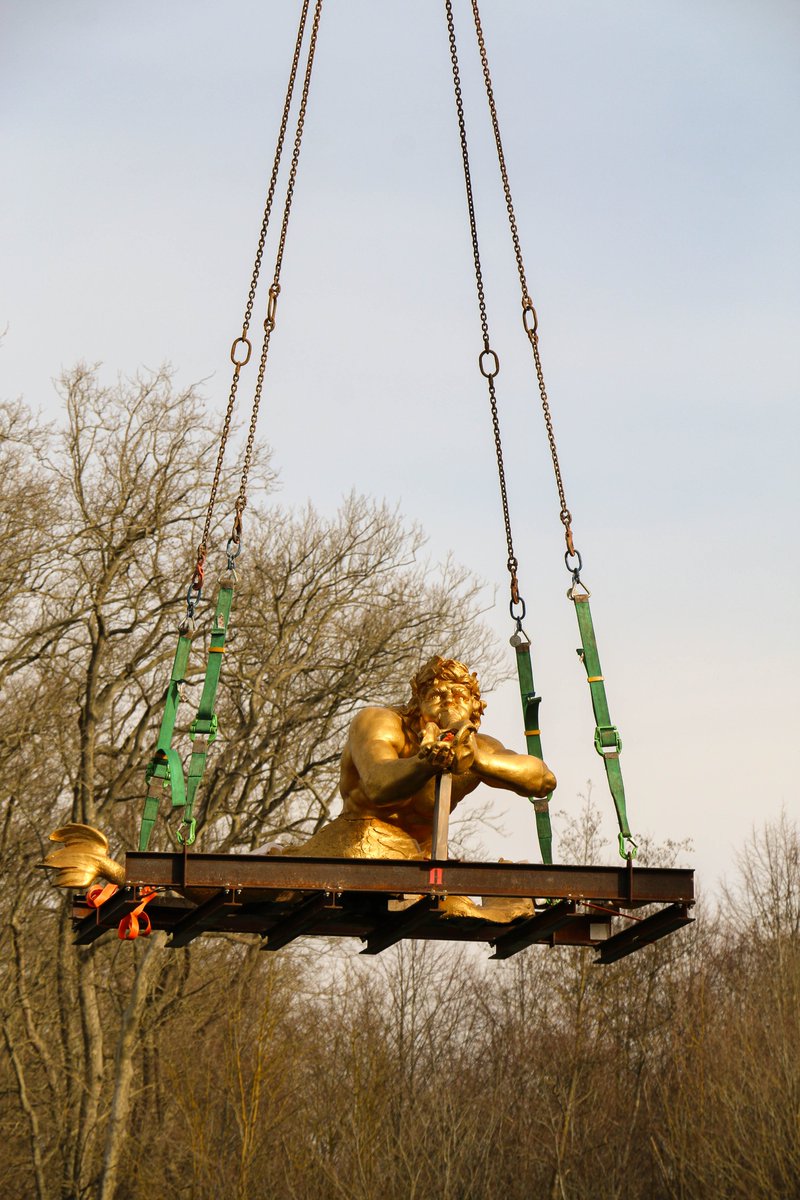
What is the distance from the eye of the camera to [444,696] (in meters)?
7.61

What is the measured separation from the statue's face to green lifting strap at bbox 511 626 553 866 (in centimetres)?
65

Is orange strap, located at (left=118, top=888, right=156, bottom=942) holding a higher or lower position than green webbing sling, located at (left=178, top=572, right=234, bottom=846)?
lower

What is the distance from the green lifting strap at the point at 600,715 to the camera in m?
7.75

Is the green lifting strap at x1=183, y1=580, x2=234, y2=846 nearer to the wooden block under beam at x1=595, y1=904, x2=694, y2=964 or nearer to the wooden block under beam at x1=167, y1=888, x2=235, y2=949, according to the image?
the wooden block under beam at x1=167, y1=888, x2=235, y2=949

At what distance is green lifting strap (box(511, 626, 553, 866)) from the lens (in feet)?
27.0

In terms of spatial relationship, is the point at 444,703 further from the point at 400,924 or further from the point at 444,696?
the point at 400,924

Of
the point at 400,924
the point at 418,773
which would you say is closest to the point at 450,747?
the point at 418,773

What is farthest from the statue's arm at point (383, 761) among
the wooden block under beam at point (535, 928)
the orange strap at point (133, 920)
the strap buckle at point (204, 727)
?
the orange strap at point (133, 920)

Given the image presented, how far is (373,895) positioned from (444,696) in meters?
0.95

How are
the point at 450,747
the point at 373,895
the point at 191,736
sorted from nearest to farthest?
the point at 373,895, the point at 450,747, the point at 191,736

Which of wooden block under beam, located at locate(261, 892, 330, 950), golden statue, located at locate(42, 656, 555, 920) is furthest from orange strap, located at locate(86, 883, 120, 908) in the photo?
wooden block under beam, located at locate(261, 892, 330, 950)

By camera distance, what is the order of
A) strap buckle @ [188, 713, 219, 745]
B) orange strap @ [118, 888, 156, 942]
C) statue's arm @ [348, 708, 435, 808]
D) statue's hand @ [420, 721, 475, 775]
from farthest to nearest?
1. strap buckle @ [188, 713, 219, 745]
2. statue's arm @ [348, 708, 435, 808]
3. statue's hand @ [420, 721, 475, 775]
4. orange strap @ [118, 888, 156, 942]

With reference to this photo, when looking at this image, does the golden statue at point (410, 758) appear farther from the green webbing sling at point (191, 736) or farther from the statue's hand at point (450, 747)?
the green webbing sling at point (191, 736)

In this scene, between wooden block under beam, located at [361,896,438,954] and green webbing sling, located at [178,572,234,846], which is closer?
wooden block under beam, located at [361,896,438,954]
